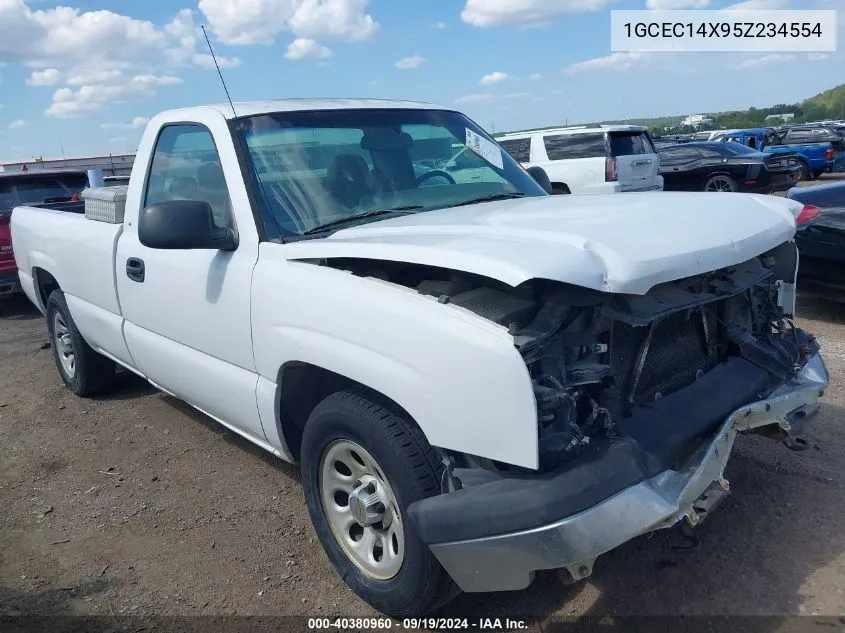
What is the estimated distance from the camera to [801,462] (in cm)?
376

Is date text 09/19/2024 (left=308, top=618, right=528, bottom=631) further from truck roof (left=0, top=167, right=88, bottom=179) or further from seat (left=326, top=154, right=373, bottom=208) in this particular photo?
truck roof (left=0, top=167, right=88, bottom=179)

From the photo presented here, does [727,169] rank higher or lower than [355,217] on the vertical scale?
lower

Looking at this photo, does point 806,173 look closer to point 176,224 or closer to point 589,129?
point 589,129

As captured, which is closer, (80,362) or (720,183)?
(80,362)

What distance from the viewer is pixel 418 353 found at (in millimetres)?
2338

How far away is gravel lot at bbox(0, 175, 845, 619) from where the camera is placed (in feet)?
9.36

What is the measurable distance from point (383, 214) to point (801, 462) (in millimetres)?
2516

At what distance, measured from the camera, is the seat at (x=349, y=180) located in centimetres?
336

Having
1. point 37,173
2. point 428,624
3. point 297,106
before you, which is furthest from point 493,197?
point 37,173

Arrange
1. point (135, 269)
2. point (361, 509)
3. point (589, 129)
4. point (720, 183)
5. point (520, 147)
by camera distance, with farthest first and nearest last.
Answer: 1. point (720, 183)
2. point (520, 147)
3. point (589, 129)
4. point (135, 269)
5. point (361, 509)

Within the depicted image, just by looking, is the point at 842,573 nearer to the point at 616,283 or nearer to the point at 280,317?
the point at 616,283

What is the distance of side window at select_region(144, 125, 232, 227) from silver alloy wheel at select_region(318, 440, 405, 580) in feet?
4.08

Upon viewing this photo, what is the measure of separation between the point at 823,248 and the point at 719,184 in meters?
10.4

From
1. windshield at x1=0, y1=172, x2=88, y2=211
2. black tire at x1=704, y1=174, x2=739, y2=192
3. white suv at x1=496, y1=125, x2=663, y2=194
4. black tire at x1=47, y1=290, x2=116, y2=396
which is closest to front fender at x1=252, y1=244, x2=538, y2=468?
black tire at x1=47, y1=290, x2=116, y2=396
